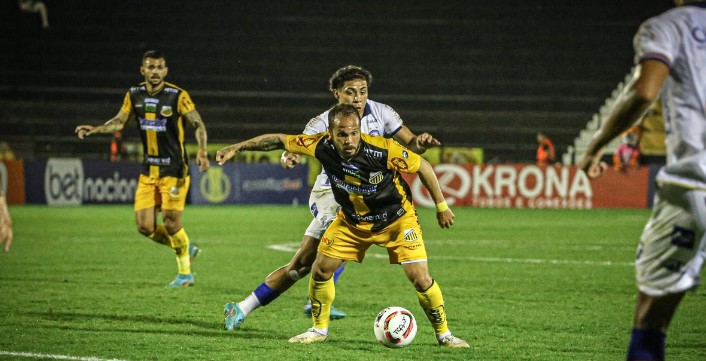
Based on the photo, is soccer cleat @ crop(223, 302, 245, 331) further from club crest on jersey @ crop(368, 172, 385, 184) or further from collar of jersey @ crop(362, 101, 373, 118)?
collar of jersey @ crop(362, 101, 373, 118)

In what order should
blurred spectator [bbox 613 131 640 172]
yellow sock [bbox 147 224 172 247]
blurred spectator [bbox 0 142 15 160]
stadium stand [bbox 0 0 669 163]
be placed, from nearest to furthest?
yellow sock [bbox 147 224 172 247]
blurred spectator [bbox 0 142 15 160]
blurred spectator [bbox 613 131 640 172]
stadium stand [bbox 0 0 669 163]

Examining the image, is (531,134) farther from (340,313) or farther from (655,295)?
(655,295)

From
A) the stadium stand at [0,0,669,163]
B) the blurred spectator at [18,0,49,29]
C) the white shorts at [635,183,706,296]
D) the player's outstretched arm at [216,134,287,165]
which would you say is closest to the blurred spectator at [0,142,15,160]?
the stadium stand at [0,0,669,163]

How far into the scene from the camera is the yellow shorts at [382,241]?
6809mm

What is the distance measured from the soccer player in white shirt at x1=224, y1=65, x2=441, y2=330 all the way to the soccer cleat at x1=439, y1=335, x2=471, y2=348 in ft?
4.32

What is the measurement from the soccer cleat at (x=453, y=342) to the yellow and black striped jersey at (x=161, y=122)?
4.71 m

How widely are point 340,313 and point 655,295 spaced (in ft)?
14.4

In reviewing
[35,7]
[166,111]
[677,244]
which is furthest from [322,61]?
[677,244]

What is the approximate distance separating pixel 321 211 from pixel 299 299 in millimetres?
1888

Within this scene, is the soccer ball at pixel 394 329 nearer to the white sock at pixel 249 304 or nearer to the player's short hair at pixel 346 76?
the white sock at pixel 249 304

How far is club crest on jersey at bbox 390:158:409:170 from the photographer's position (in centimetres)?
660

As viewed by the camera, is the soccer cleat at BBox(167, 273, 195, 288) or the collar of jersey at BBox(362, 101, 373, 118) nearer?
the collar of jersey at BBox(362, 101, 373, 118)

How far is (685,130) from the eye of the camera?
4.09 meters

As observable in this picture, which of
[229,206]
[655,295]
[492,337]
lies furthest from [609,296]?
[229,206]
